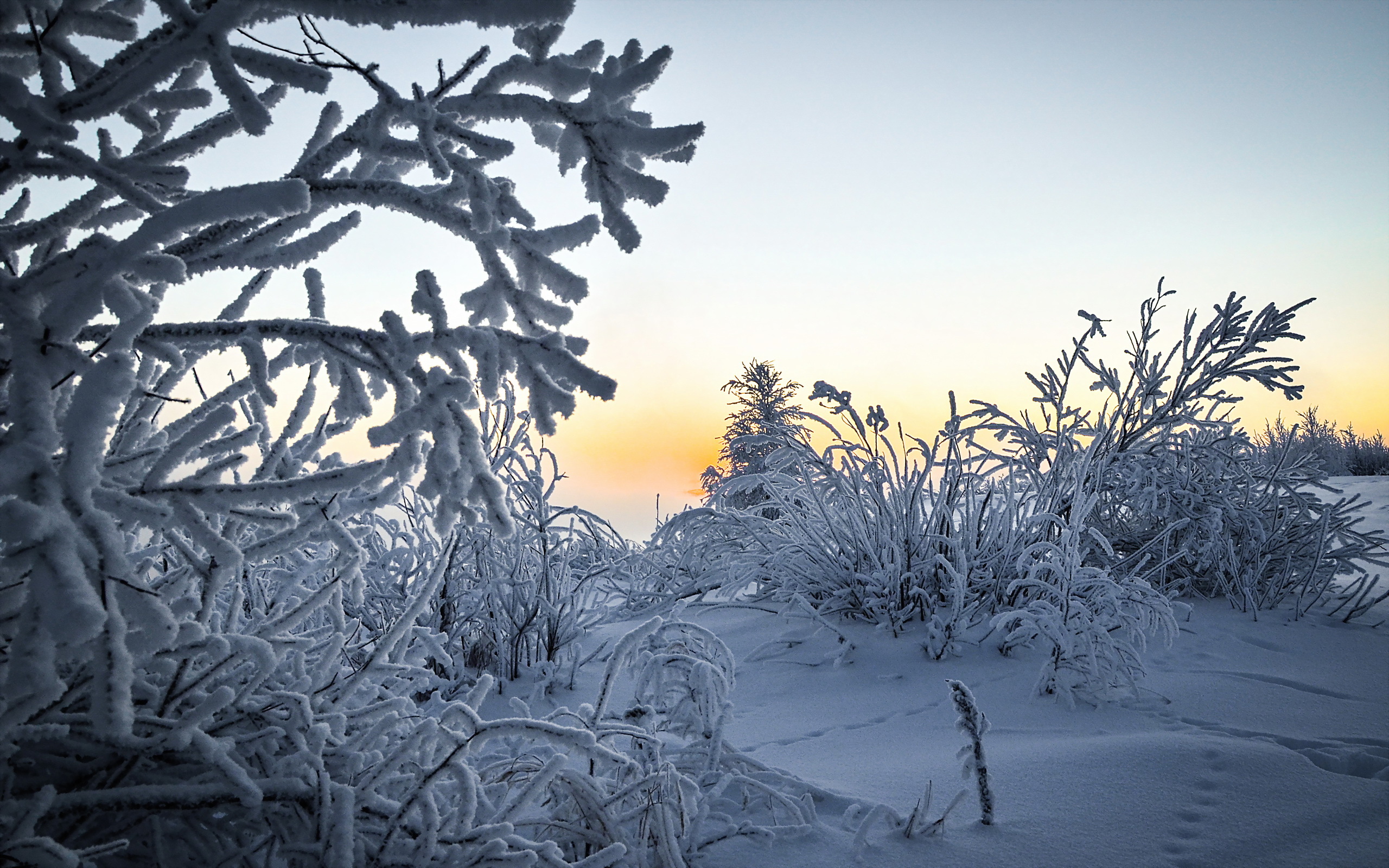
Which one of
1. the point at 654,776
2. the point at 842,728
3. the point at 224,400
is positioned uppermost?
the point at 224,400

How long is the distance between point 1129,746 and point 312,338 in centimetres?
225

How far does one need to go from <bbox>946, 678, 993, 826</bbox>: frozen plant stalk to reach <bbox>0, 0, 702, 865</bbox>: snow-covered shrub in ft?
2.82

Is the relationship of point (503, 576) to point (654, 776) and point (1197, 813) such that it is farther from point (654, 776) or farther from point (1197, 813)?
point (1197, 813)

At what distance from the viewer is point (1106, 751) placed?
196cm

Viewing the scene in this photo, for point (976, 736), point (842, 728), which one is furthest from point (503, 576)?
point (976, 736)

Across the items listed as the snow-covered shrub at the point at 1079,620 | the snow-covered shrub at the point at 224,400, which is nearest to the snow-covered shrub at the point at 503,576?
the snow-covered shrub at the point at 224,400

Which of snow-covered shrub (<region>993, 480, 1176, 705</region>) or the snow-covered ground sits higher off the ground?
snow-covered shrub (<region>993, 480, 1176, 705</region>)

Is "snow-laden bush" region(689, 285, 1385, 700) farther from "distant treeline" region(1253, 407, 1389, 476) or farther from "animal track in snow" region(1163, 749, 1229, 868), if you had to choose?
"distant treeline" region(1253, 407, 1389, 476)

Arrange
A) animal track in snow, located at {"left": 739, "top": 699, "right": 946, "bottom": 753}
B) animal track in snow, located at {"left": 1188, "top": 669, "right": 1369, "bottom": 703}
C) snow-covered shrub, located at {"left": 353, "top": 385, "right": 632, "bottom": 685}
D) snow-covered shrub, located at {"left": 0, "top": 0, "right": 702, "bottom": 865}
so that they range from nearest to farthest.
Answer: snow-covered shrub, located at {"left": 0, "top": 0, "right": 702, "bottom": 865}, animal track in snow, located at {"left": 739, "top": 699, "right": 946, "bottom": 753}, animal track in snow, located at {"left": 1188, "top": 669, "right": 1369, "bottom": 703}, snow-covered shrub, located at {"left": 353, "top": 385, "right": 632, "bottom": 685}

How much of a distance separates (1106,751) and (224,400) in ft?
7.76

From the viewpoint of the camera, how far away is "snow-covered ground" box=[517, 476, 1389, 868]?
4.98 ft

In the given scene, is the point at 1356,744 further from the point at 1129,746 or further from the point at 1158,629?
the point at 1158,629

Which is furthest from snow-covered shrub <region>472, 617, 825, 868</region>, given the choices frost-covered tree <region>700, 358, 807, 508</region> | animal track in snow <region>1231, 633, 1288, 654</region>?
frost-covered tree <region>700, 358, 807, 508</region>

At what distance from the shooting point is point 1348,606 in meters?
4.21
